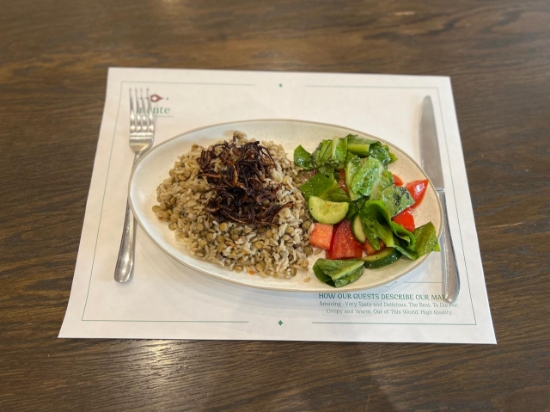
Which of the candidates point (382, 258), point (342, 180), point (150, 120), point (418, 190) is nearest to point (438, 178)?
point (418, 190)

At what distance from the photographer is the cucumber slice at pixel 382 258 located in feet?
5.86

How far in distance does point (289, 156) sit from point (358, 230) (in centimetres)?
59

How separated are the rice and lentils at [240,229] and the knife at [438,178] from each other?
69 centimetres

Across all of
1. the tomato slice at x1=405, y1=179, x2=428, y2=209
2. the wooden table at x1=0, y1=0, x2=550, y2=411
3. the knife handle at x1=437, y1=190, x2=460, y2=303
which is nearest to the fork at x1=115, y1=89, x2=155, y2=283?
the wooden table at x1=0, y1=0, x2=550, y2=411

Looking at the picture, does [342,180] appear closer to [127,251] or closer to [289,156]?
[289,156]

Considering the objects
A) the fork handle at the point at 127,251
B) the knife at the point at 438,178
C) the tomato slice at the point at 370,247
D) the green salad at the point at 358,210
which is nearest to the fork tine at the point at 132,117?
the fork handle at the point at 127,251

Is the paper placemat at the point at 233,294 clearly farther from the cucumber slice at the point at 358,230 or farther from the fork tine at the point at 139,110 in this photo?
the cucumber slice at the point at 358,230

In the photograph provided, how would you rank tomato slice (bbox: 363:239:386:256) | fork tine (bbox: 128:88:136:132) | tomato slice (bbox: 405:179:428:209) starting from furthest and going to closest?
1. fork tine (bbox: 128:88:136:132)
2. tomato slice (bbox: 405:179:428:209)
3. tomato slice (bbox: 363:239:386:256)

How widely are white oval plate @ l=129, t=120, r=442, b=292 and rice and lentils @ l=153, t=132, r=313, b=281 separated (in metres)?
0.04

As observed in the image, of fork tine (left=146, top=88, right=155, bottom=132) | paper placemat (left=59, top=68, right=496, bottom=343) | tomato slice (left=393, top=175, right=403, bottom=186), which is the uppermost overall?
fork tine (left=146, top=88, right=155, bottom=132)

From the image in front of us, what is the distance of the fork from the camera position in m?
1.89

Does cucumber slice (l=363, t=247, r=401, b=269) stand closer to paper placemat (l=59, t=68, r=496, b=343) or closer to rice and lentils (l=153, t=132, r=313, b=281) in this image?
paper placemat (l=59, t=68, r=496, b=343)

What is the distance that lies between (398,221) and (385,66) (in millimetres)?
1258

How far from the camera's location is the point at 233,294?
6.13ft
